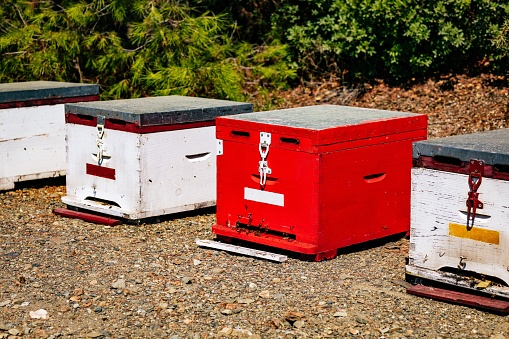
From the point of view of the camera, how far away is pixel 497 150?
4941 mm

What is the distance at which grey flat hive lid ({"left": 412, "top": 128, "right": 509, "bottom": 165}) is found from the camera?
4.86 meters

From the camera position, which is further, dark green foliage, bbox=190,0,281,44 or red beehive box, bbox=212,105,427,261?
dark green foliage, bbox=190,0,281,44

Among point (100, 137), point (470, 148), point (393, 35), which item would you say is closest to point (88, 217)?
point (100, 137)

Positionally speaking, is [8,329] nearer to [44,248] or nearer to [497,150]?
[44,248]

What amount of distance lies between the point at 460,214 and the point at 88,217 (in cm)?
333

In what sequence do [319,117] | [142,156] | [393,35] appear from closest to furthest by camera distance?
[319,117]
[142,156]
[393,35]

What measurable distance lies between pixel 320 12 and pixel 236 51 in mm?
1217

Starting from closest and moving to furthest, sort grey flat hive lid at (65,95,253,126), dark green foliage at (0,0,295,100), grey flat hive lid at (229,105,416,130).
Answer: grey flat hive lid at (229,105,416,130) < grey flat hive lid at (65,95,253,126) < dark green foliage at (0,0,295,100)

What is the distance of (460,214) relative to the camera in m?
5.07

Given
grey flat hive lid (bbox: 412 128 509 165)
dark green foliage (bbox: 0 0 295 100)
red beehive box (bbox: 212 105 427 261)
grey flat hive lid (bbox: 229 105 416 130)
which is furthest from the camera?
dark green foliage (bbox: 0 0 295 100)

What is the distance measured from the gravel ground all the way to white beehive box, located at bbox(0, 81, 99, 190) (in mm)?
1362

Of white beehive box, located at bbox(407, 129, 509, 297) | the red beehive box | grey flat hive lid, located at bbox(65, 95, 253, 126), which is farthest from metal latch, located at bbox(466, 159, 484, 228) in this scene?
grey flat hive lid, located at bbox(65, 95, 253, 126)

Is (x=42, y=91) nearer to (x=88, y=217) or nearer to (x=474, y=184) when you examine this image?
(x=88, y=217)

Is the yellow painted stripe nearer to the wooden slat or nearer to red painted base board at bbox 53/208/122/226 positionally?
the wooden slat
